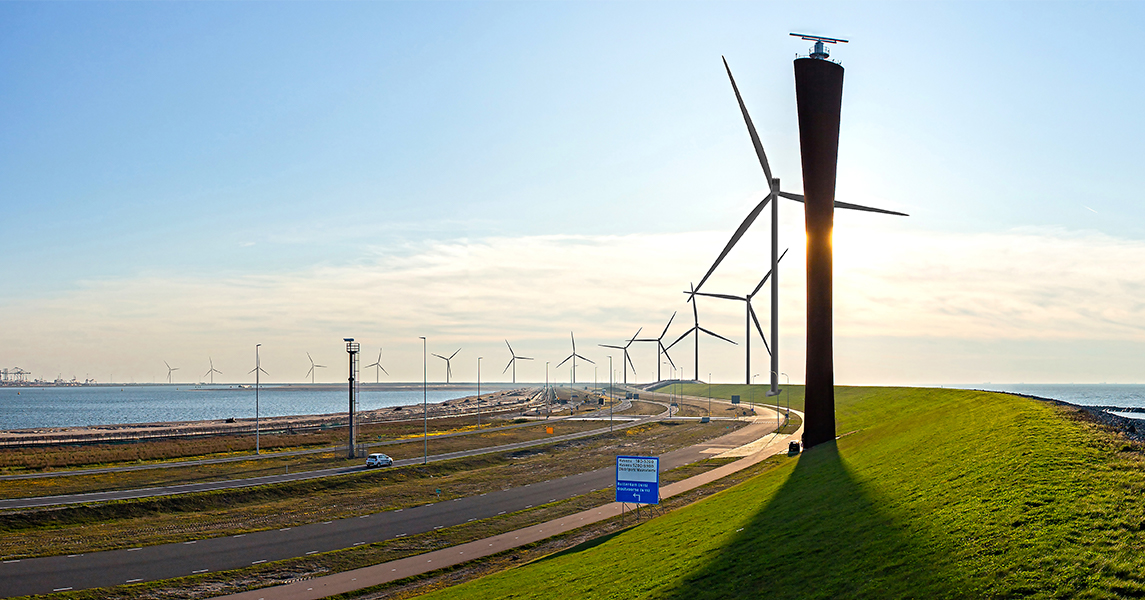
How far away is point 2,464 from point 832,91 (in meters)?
107

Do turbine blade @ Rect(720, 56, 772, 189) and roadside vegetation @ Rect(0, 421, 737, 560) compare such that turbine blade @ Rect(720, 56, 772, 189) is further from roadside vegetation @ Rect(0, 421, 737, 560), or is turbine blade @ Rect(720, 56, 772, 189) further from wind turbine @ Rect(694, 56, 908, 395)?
roadside vegetation @ Rect(0, 421, 737, 560)

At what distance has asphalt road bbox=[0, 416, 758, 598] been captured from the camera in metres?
43.9

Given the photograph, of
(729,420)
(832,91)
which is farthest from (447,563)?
(729,420)

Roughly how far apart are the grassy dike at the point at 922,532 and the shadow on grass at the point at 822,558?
10 cm

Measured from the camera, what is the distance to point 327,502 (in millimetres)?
69500

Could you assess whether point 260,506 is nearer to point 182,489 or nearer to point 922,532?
point 182,489

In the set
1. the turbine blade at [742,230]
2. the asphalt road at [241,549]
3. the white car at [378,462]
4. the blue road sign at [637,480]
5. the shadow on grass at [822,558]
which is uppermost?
the turbine blade at [742,230]

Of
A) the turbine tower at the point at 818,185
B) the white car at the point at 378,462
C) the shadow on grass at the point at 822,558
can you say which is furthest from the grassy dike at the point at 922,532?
the white car at the point at 378,462

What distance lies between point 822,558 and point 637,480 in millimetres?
24790

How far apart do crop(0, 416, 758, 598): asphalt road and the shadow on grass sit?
101ft

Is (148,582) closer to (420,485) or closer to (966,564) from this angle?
(420,485)

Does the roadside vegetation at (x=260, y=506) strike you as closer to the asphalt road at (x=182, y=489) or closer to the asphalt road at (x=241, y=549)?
the asphalt road at (x=241, y=549)

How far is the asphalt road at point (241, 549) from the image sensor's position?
43.9m

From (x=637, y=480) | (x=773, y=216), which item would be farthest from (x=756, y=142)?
(x=637, y=480)
